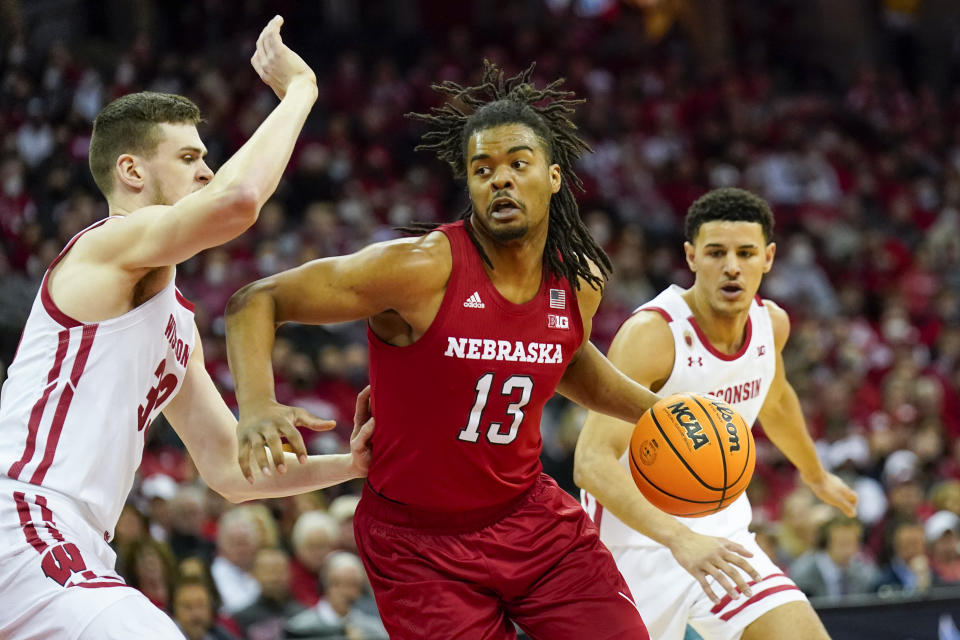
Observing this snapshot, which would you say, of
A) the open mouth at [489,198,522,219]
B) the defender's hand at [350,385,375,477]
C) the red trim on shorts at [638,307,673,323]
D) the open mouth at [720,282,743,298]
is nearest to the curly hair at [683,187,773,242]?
the open mouth at [720,282,743,298]

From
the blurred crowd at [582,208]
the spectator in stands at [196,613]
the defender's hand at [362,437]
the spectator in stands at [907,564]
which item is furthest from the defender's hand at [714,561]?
the spectator in stands at [907,564]

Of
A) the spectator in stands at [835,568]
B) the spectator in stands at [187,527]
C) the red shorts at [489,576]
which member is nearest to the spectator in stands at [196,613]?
the spectator in stands at [187,527]

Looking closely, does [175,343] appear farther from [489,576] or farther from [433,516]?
[489,576]

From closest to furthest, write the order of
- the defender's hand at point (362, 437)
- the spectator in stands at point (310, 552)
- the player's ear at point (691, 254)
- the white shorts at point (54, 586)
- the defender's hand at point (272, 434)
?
1. the white shorts at point (54, 586)
2. the defender's hand at point (272, 434)
3. the defender's hand at point (362, 437)
4. the player's ear at point (691, 254)
5. the spectator in stands at point (310, 552)

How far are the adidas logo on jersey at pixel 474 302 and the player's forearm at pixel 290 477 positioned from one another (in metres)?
0.66

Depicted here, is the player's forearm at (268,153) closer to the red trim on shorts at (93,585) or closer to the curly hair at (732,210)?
the red trim on shorts at (93,585)

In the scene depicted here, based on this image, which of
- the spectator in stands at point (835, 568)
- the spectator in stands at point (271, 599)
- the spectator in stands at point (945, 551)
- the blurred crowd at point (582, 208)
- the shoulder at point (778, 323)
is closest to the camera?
the shoulder at point (778, 323)

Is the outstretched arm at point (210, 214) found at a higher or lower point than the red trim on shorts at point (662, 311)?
higher

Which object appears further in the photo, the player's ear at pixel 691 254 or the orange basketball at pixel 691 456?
the player's ear at pixel 691 254

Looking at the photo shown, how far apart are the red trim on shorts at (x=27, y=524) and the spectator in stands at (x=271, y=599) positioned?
3.63 metres

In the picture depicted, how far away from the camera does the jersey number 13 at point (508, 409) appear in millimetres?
3805

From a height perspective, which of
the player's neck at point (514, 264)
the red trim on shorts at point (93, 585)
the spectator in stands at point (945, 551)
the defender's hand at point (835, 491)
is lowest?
the spectator in stands at point (945, 551)

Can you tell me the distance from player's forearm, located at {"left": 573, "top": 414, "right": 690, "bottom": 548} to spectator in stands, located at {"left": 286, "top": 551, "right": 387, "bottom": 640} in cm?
236

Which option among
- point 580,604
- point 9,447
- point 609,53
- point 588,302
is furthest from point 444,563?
point 609,53
